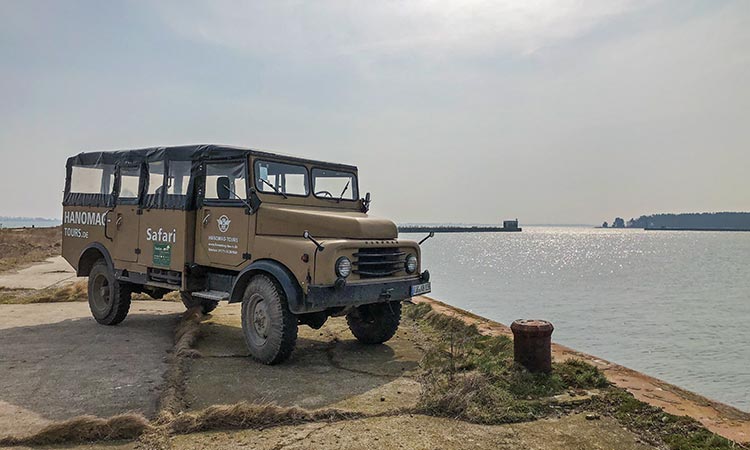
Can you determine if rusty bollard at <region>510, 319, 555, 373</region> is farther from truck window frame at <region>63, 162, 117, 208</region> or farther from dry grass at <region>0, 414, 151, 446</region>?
truck window frame at <region>63, 162, 117, 208</region>

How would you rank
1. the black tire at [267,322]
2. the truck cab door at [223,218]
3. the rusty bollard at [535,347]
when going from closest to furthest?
the rusty bollard at [535,347]
the black tire at [267,322]
the truck cab door at [223,218]

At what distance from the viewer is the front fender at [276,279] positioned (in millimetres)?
6305

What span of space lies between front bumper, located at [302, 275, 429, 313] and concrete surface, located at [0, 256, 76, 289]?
1151cm

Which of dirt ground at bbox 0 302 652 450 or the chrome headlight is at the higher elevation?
the chrome headlight

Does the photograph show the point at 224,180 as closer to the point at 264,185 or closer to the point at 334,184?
the point at 264,185

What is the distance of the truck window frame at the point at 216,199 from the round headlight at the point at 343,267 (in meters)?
1.65

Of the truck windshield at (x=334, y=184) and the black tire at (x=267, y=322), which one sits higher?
the truck windshield at (x=334, y=184)

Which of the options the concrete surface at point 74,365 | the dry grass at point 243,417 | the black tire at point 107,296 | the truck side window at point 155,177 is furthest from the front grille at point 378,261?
the black tire at point 107,296

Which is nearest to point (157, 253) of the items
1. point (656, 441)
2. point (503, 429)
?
point (503, 429)

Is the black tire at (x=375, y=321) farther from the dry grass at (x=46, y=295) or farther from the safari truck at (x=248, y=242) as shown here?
the dry grass at (x=46, y=295)

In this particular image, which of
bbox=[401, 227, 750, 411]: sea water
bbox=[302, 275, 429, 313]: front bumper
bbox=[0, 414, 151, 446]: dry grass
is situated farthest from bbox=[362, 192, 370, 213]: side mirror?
bbox=[401, 227, 750, 411]: sea water

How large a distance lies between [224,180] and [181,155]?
3.33ft

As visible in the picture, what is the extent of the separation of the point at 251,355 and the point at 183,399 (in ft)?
6.03

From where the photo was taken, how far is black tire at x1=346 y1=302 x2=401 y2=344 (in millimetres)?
7828
